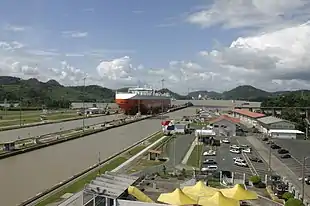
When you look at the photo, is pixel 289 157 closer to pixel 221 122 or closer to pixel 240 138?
pixel 240 138

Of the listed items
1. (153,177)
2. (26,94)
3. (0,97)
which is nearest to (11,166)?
(153,177)

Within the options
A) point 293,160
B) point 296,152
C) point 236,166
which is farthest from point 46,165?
point 296,152

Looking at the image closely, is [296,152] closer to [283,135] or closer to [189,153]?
[189,153]

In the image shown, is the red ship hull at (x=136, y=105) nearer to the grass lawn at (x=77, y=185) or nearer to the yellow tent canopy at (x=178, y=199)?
the grass lawn at (x=77, y=185)

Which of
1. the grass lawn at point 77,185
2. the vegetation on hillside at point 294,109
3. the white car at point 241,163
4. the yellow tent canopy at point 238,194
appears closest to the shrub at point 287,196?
the yellow tent canopy at point 238,194

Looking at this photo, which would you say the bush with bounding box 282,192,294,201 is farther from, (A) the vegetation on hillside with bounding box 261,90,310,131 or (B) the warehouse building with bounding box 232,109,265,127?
(B) the warehouse building with bounding box 232,109,265,127

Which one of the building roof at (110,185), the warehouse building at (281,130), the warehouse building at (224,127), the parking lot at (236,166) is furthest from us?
the warehouse building at (224,127)
